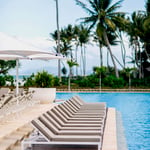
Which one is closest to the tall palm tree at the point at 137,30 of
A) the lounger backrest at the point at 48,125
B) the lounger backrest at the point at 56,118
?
the lounger backrest at the point at 56,118

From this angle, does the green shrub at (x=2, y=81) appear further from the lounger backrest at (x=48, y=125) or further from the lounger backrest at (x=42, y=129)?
the lounger backrest at (x=42, y=129)

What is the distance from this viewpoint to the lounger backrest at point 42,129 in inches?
223

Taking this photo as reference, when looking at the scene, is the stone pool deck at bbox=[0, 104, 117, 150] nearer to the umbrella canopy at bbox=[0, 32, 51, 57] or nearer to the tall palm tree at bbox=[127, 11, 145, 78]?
the umbrella canopy at bbox=[0, 32, 51, 57]

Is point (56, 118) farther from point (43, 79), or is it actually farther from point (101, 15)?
point (101, 15)

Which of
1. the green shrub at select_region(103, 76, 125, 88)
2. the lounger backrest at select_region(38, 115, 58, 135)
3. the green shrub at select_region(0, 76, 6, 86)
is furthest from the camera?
the green shrub at select_region(103, 76, 125, 88)

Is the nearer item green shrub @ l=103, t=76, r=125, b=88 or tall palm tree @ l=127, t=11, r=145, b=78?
green shrub @ l=103, t=76, r=125, b=88

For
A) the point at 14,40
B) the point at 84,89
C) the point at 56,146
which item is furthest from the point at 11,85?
the point at 56,146

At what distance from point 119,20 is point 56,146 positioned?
30.6 meters

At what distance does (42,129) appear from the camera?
5711 mm

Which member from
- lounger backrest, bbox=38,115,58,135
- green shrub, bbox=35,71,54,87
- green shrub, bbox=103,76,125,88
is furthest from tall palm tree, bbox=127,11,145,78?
lounger backrest, bbox=38,115,58,135

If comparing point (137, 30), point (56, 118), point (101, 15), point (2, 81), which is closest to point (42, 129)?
point (56, 118)

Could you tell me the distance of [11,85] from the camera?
29.9 metres

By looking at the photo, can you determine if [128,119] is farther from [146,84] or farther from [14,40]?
[146,84]

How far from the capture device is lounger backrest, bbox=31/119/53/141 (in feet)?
18.5
